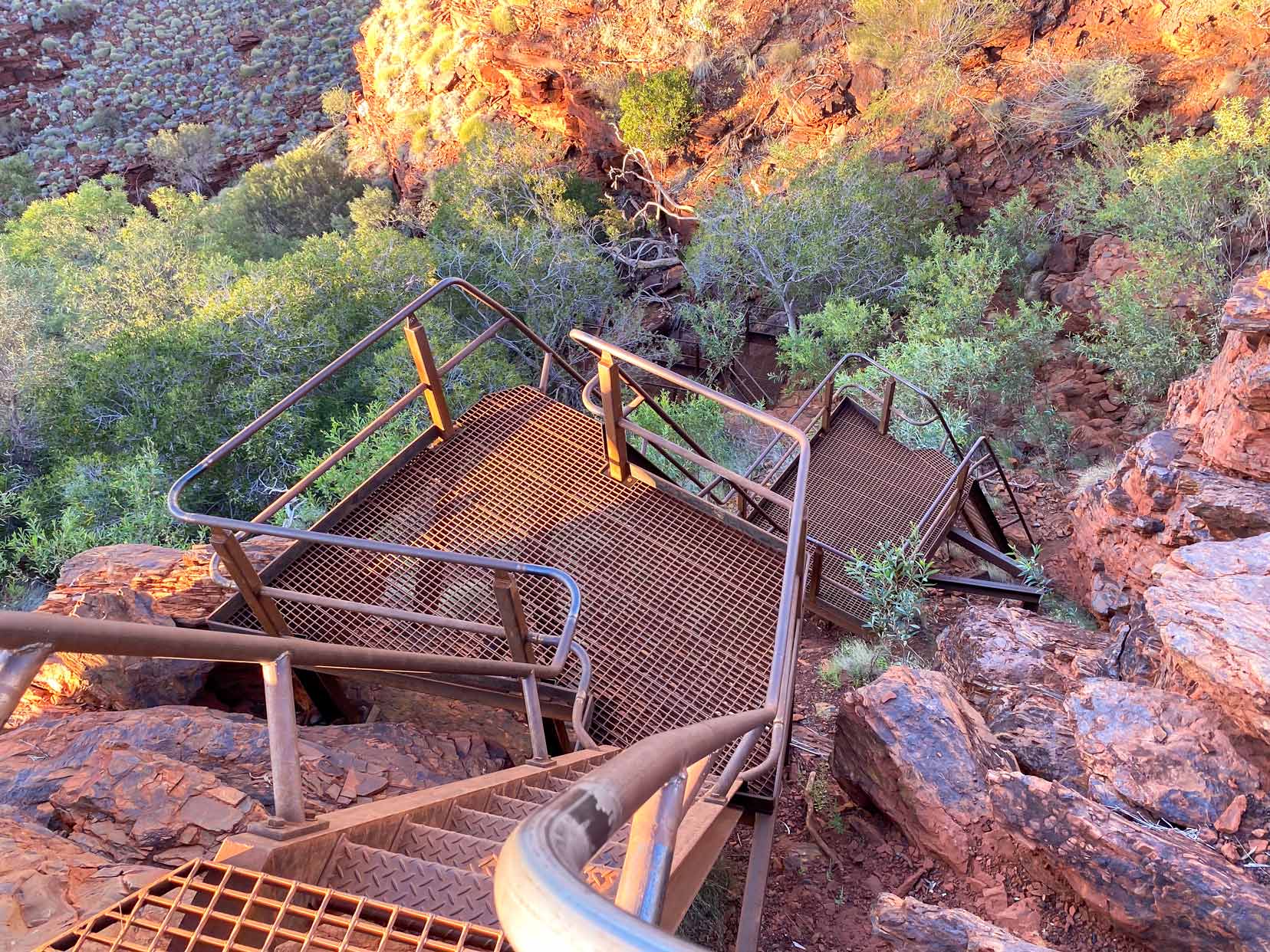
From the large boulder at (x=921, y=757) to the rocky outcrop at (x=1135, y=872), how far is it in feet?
1.29

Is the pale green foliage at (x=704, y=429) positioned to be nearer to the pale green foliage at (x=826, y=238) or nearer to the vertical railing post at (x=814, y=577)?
the pale green foliage at (x=826, y=238)

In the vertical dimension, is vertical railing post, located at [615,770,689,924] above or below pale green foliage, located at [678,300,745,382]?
above

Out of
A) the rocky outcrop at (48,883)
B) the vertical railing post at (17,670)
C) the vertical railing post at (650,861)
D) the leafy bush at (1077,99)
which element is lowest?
the rocky outcrop at (48,883)

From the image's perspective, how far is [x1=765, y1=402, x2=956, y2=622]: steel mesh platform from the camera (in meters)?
6.49

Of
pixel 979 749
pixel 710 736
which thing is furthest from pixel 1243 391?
pixel 710 736

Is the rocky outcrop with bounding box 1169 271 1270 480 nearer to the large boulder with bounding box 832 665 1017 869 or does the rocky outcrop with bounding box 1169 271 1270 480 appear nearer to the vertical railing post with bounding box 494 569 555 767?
the large boulder with bounding box 832 665 1017 869

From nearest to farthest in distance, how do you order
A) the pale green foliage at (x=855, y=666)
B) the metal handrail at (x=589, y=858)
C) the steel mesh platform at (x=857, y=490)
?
the metal handrail at (x=589, y=858) → the pale green foliage at (x=855, y=666) → the steel mesh platform at (x=857, y=490)

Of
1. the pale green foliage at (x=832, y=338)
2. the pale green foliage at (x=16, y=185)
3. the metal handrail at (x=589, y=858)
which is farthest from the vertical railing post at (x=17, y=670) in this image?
the pale green foliage at (x=16, y=185)

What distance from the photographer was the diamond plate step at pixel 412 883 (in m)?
1.84

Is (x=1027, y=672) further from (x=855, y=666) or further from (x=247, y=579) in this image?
(x=247, y=579)

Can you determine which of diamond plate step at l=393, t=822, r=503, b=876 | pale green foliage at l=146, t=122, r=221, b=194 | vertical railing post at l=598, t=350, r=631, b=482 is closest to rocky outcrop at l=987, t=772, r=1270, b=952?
diamond plate step at l=393, t=822, r=503, b=876

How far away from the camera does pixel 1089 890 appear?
8.99ft

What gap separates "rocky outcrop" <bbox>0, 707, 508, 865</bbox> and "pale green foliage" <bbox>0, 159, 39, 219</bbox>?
35239mm

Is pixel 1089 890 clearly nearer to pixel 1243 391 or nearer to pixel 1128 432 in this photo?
pixel 1243 391
